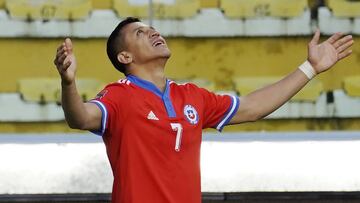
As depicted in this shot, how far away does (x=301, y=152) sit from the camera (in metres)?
5.82

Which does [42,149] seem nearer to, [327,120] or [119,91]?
[327,120]

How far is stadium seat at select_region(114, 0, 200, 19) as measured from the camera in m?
6.01

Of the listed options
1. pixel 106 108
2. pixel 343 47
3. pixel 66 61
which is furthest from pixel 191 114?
pixel 343 47

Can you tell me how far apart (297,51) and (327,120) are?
1.83ft

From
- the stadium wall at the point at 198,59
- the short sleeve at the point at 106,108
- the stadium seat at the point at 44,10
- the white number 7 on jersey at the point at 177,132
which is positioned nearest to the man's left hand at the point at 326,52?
the white number 7 on jersey at the point at 177,132

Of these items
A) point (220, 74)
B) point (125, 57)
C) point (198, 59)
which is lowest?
point (220, 74)

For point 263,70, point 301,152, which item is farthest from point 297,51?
point 301,152

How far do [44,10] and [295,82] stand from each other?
3.18 metres

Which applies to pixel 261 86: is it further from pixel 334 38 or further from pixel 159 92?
pixel 159 92

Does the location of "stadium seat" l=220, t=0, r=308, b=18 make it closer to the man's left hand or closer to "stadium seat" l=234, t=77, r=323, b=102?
"stadium seat" l=234, t=77, r=323, b=102

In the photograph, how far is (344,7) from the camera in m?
6.13

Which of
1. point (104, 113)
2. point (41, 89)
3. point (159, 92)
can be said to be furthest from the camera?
point (41, 89)

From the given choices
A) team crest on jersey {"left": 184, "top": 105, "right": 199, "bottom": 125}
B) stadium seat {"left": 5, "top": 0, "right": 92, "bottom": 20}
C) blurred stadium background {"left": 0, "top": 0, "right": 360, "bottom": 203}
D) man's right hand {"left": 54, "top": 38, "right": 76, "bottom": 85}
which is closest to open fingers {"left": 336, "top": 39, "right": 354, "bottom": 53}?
team crest on jersey {"left": 184, "top": 105, "right": 199, "bottom": 125}

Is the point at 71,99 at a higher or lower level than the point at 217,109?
higher
